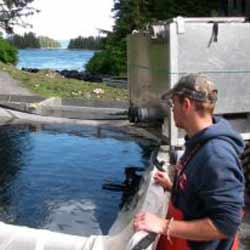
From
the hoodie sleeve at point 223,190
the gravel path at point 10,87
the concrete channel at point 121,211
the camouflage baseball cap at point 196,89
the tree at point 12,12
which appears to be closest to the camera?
the hoodie sleeve at point 223,190

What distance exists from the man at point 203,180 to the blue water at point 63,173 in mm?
3146

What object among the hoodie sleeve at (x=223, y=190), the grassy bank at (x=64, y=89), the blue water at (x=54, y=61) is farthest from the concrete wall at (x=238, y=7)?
the blue water at (x=54, y=61)

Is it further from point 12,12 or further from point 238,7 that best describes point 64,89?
point 12,12

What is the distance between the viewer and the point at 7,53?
1104 inches

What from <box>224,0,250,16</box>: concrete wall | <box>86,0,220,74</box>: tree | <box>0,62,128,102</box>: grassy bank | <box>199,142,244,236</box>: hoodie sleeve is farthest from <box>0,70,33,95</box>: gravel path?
<box>199,142,244,236</box>: hoodie sleeve

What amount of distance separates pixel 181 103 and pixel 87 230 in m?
3.37

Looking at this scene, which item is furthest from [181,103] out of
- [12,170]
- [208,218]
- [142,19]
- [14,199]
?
[142,19]

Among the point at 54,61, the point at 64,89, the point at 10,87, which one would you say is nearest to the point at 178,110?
the point at 10,87

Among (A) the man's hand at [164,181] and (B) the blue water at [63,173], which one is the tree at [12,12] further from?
(A) the man's hand at [164,181]

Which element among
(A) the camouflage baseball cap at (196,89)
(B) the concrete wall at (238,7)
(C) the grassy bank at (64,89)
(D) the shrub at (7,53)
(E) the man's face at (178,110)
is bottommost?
(C) the grassy bank at (64,89)

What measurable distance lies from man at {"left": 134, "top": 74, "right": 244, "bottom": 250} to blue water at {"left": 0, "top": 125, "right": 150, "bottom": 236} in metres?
3.15

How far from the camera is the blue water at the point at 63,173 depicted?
602 cm

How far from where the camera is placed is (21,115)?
11.2 meters

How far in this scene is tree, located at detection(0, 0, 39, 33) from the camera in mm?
33406
